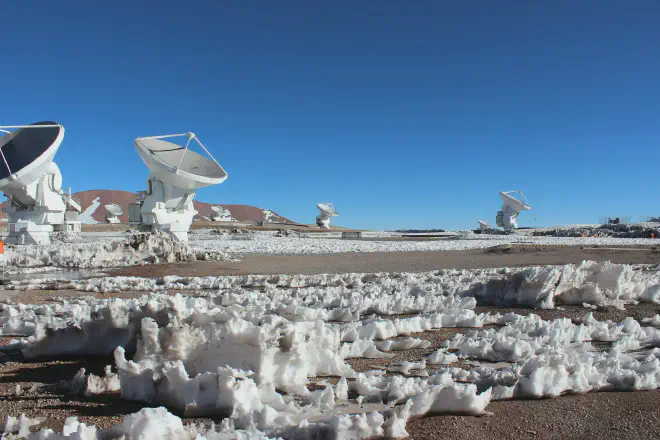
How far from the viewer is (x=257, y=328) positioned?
447cm

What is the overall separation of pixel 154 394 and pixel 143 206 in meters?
34.7

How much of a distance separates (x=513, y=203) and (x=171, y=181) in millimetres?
51387

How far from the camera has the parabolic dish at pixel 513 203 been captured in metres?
68.9

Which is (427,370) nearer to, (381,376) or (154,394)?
(381,376)

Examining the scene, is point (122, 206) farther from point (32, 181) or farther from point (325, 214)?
point (32, 181)

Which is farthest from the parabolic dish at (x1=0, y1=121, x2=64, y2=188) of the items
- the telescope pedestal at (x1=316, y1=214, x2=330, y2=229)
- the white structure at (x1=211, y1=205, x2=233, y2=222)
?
the white structure at (x1=211, y1=205, x2=233, y2=222)

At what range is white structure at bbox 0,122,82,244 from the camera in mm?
29969

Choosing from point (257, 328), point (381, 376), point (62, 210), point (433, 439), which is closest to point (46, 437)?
point (257, 328)

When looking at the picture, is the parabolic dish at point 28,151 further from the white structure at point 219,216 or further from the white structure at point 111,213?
the white structure at point 219,216

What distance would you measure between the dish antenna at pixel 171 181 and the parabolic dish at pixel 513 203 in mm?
47306

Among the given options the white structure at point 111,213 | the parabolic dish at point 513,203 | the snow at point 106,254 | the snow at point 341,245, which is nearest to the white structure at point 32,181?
the snow at point 341,245

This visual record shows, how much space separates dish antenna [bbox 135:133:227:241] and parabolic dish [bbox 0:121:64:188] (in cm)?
626

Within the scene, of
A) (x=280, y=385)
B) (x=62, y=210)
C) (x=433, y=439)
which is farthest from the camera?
(x=62, y=210)

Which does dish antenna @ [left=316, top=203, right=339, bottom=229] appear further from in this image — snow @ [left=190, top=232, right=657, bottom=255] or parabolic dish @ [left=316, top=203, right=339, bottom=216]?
snow @ [left=190, top=232, right=657, bottom=255]
